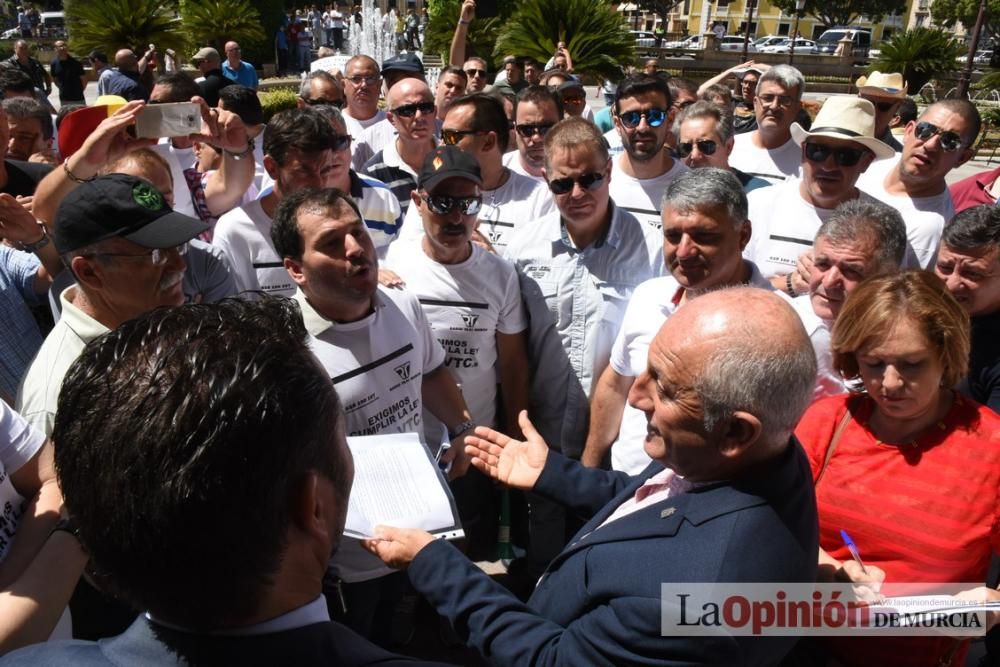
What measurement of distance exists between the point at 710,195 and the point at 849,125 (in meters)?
1.82

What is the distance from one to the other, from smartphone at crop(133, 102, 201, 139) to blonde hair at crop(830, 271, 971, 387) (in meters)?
2.99

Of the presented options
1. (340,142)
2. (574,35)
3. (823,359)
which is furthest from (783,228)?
(574,35)

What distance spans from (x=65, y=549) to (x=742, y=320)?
1.70 m

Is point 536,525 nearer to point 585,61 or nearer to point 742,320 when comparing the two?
point 742,320

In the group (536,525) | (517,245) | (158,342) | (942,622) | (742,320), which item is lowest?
(536,525)

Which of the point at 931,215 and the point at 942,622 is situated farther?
the point at 931,215

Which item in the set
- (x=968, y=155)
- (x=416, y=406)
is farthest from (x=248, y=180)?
(x=968, y=155)

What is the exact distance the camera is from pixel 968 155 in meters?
4.68

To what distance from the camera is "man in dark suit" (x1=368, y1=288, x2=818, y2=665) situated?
5.08 feet

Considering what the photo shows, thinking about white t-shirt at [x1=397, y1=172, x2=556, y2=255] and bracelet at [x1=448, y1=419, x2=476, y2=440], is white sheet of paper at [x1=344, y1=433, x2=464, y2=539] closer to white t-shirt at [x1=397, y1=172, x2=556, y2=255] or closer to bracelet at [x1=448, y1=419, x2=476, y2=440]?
bracelet at [x1=448, y1=419, x2=476, y2=440]

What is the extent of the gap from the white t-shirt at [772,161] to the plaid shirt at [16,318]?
4.60 meters

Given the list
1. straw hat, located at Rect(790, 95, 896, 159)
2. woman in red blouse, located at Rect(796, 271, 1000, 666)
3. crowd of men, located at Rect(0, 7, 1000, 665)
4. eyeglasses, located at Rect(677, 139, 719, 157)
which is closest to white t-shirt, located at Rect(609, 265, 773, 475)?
crowd of men, located at Rect(0, 7, 1000, 665)

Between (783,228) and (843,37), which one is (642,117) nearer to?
(783,228)

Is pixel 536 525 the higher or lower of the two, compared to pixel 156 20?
lower
